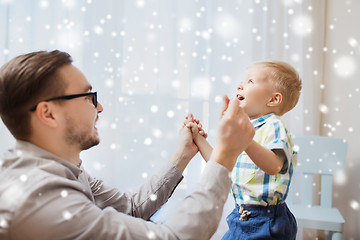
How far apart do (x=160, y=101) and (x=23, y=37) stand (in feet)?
3.21

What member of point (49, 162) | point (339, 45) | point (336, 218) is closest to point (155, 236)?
point (49, 162)

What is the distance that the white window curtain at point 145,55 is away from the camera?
2414mm

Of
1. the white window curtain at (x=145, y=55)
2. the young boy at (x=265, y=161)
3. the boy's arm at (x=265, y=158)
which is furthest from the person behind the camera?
the white window curtain at (x=145, y=55)

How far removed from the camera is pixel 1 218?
75 centimetres

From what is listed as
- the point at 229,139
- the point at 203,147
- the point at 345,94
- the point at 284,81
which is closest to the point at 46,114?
the point at 229,139

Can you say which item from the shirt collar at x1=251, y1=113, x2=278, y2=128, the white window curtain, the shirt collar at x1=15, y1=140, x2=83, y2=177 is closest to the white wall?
the white window curtain

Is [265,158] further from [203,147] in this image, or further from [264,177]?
[203,147]

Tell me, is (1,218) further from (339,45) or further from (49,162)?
(339,45)

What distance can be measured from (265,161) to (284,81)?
388mm

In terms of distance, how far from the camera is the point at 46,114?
2.94ft

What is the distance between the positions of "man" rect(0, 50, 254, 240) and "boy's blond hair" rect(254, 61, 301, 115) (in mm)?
515

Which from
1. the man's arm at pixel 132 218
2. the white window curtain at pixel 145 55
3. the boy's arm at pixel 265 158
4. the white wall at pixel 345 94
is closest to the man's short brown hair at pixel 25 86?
the man's arm at pixel 132 218

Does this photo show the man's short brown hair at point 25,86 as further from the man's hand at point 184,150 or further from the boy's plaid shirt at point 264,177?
the boy's plaid shirt at point 264,177

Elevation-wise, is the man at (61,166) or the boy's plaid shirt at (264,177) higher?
the man at (61,166)
